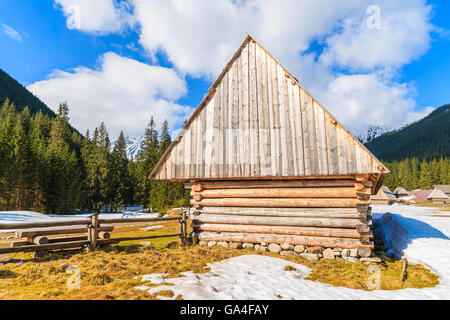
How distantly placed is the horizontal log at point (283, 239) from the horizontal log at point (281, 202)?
125 cm

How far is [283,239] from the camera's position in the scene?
9.95 metres

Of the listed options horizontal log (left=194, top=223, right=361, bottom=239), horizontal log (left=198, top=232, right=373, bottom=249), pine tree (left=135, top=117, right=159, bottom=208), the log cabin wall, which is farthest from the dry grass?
pine tree (left=135, top=117, right=159, bottom=208)

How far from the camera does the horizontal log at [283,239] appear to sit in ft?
29.8

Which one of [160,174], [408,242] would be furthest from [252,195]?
[408,242]

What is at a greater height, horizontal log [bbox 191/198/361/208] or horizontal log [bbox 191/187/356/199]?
horizontal log [bbox 191/187/356/199]

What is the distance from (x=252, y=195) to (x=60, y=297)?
7469mm

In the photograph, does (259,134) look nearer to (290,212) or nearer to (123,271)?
(290,212)

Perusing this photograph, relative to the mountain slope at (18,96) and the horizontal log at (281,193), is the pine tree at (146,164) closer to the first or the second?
the horizontal log at (281,193)

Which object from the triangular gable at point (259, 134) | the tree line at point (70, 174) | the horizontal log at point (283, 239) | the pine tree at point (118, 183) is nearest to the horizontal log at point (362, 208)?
the horizontal log at point (283, 239)

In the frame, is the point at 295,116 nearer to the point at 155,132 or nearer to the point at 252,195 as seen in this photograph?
the point at 252,195

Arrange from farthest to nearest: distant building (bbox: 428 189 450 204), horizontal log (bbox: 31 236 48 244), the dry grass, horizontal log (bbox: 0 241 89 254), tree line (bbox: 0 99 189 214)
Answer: distant building (bbox: 428 189 450 204) < tree line (bbox: 0 99 189 214) < horizontal log (bbox: 31 236 48 244) < horizontal log (bbox: 0 241 89 254) < the dry grass

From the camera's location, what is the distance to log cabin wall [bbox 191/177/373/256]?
9172 mm

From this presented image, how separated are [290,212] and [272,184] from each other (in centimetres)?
137

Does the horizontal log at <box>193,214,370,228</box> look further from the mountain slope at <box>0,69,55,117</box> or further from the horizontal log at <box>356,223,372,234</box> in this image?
the mountain slope at <box>0,69,55,117</box>
